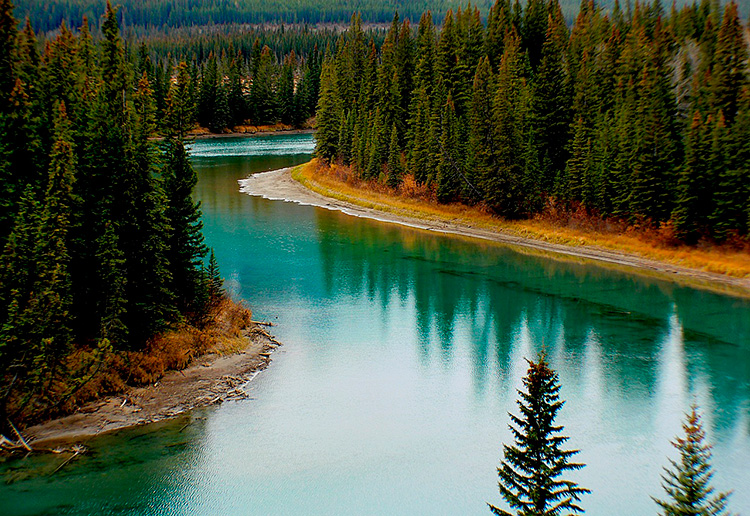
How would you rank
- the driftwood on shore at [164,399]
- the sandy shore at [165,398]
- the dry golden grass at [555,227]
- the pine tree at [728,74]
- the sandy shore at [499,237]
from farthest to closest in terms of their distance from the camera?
the pine tree at [728,74] → the dry golden grass at [555,227] → the sandy shore at [499,237] → the sandy shore at [165,398] → the driftwood on shore at [164,399]

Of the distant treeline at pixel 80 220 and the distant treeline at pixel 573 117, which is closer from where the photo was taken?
the distant treeline at pixel 80 220

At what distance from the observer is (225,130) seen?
14988cm

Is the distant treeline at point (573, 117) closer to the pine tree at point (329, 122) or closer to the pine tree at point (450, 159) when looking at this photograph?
the pine tree at point (450, 159)

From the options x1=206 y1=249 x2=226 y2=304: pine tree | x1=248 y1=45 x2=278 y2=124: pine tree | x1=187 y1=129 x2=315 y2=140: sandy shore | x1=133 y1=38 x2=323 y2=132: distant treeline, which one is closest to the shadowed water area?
x1=206 y1=249 x2=226 y2=304: pine tree

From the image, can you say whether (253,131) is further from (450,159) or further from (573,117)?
(573,117)

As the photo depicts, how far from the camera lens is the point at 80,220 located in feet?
81.5

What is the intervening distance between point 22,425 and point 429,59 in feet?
189

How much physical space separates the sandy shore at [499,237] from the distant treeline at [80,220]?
2973 cm

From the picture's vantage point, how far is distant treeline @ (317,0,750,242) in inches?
1742

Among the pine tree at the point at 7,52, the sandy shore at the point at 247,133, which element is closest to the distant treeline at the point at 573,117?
the pine tree at the point at 7,52

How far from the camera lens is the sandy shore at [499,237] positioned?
41.3 meters

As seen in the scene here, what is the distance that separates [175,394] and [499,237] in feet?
115

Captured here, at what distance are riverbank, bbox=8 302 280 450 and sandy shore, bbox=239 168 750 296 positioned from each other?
26917mm

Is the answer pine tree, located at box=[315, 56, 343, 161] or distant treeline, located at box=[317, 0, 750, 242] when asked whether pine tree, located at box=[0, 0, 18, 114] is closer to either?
distant treeline, located at box=[317, 0, 750, 242]
